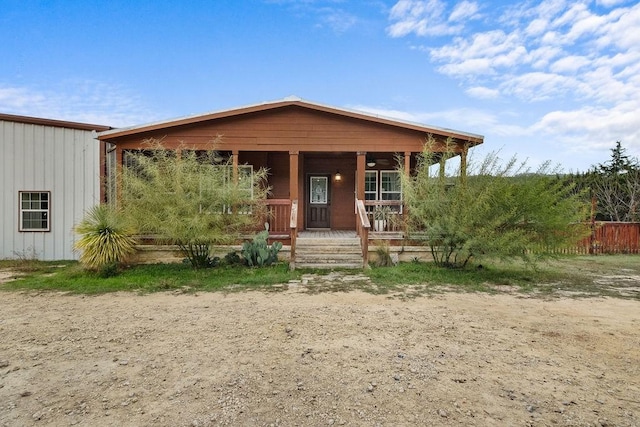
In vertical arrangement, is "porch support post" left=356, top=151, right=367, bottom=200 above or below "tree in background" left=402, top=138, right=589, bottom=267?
above

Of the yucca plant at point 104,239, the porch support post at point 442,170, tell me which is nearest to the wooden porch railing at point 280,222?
the yucca plant at point 104,239

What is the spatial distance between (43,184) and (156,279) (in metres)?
5.83

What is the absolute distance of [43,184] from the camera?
10406 mm

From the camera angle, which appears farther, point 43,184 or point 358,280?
point 43,184

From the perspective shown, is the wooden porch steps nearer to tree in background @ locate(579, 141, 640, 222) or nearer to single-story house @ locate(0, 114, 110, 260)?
single-story house @ locate(0, 114, 110, 260)

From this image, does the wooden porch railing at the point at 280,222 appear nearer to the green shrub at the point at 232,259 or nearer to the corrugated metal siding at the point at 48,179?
the green shrub at the point at 232,259

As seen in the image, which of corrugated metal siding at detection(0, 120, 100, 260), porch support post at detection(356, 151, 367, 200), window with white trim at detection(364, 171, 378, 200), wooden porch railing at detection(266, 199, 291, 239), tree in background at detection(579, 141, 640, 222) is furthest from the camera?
tree in background at detection(579, 141, 640, 222)

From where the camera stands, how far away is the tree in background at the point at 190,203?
25.2 feet

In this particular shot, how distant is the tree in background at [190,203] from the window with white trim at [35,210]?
11.8 feet

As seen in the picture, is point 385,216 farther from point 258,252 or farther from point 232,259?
point 232,259

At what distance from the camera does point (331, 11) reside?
15.0 metres

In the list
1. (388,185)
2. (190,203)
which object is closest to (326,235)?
(388,185)

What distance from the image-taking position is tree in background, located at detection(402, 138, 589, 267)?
7398 millimetres

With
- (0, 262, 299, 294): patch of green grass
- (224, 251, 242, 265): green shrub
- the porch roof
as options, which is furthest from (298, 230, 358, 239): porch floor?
the porch roof
